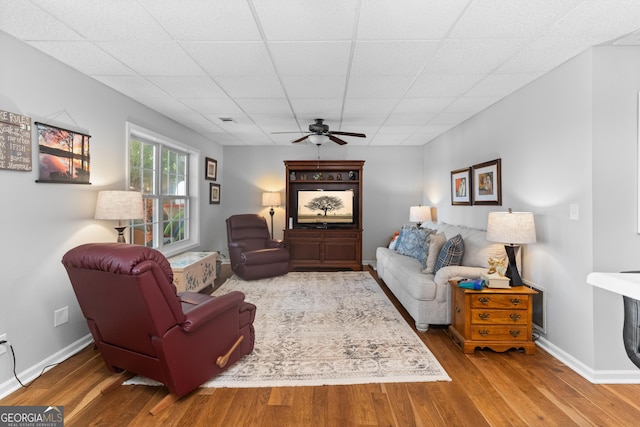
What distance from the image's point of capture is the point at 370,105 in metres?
3.84

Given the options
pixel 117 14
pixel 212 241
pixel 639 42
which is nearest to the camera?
pixel 117 14

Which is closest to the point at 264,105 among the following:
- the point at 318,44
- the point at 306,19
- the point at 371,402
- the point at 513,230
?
the point at 318,44

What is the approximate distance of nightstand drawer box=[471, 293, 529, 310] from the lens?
2.76 m

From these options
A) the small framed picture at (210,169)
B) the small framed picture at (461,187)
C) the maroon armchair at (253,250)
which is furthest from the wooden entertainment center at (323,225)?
the small framed picture at (461,187)

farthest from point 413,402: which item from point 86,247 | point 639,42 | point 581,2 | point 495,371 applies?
point 639,42

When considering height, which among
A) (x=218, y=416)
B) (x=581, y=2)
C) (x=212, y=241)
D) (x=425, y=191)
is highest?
(x=581, y=2)

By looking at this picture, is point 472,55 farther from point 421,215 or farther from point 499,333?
point 421,215

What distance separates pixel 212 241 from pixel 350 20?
200 inches

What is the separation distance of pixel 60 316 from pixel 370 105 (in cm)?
372

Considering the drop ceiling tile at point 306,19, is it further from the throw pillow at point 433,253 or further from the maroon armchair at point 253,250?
the maroon armchair at point 253,250

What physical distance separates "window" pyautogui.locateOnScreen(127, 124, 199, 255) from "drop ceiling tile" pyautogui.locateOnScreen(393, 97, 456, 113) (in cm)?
315

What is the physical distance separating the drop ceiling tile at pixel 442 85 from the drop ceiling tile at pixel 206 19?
166cm

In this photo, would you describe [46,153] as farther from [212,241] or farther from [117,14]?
[212,241]

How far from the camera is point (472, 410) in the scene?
2016 millimetres
